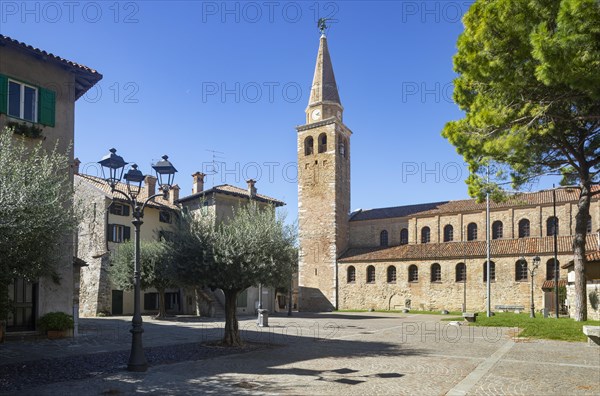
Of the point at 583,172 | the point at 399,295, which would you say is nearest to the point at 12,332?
the point at 583,172

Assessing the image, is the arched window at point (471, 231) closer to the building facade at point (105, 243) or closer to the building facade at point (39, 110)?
the building facade at point (105, 243)

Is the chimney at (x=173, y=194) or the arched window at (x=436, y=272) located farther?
the arched window at (x=436, y=272)

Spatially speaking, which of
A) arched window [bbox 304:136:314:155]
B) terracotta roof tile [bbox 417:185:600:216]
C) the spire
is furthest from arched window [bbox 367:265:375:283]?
the spire

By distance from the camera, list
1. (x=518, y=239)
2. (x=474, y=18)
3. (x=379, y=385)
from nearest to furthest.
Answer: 1. (x=379, y=385)
2. (x=474, y=18)
3. (x=518, y=239)

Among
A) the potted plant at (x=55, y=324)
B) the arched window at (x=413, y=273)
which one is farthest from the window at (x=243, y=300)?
the potted plant at (x=55, y=324)

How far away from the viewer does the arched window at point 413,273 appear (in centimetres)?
4043

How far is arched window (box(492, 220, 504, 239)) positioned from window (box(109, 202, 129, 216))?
2955cm

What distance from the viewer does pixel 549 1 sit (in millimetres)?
12633

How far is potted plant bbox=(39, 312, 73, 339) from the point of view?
52.5ft

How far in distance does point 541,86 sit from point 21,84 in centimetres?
1632

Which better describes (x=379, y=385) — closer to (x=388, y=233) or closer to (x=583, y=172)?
(x=583, y=172)

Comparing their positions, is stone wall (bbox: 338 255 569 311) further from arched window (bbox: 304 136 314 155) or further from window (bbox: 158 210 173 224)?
window (bbox: 158 210 173 224)

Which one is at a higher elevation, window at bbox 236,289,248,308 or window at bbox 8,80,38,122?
window at bbox 8,80,38,122

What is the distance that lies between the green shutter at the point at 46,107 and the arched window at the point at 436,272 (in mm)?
31526
